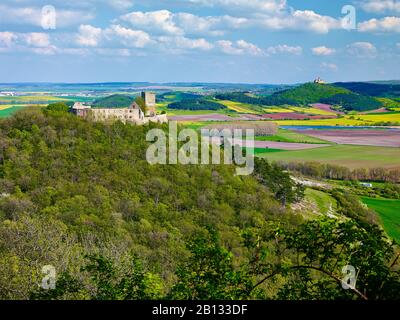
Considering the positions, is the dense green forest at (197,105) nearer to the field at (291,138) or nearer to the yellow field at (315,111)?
the yellow field at (315,111)

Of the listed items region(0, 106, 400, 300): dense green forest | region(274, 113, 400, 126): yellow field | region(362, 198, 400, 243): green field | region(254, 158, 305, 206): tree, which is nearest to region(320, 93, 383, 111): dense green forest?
region(274, 113, 400, 126): yellow field

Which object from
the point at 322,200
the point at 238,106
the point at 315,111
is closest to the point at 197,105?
the point at 238,106

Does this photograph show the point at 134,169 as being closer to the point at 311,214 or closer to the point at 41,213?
the point at 41,213

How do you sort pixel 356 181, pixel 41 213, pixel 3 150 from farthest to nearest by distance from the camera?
pixel 356 181 → pixel 3 150 → pixel 41 213

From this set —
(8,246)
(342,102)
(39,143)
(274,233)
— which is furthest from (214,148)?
(342,102)

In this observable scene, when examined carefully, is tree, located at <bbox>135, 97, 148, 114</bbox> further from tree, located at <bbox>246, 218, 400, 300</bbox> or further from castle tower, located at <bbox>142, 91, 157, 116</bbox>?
tree, located at <bbox>246, 218, 400, 300</bbox>

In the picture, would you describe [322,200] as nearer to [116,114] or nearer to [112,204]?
[116,114]
